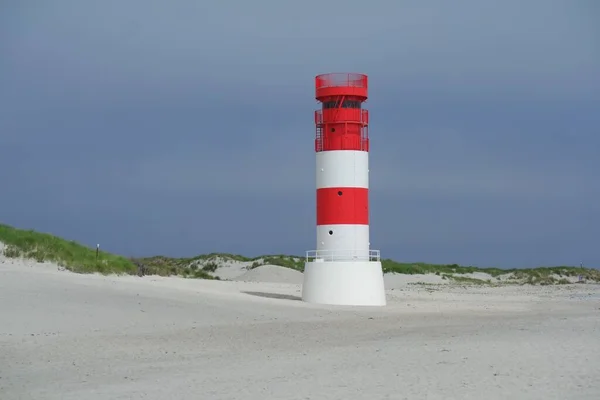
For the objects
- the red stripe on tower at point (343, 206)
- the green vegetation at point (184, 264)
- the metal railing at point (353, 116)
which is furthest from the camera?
the green vegetation at point (184, 264)

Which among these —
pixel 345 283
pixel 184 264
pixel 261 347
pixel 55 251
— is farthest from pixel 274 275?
pixel 261 347

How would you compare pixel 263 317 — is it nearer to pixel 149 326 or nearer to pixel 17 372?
pixel 149 326

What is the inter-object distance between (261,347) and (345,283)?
32.1 feet

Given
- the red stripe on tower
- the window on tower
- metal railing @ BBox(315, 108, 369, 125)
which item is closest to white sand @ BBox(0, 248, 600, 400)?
the red stripe on tower

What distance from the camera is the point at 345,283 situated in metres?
26.0

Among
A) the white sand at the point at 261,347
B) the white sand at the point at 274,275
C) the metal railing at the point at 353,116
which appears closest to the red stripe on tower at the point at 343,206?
the metal railing at the point at 353,116

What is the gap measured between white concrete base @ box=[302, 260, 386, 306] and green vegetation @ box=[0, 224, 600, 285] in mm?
7884

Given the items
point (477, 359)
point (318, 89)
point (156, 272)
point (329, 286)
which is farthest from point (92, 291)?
point (156, 272)

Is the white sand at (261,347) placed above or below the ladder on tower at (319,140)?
below

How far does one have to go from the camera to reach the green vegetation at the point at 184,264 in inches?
1145

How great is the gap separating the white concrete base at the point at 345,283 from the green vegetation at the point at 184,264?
788cm

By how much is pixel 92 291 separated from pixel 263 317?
4.34 m

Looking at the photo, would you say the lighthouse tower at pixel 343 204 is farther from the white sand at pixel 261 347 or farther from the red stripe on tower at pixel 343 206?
the white sand at pixel 261 347

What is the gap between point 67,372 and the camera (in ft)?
43.3
